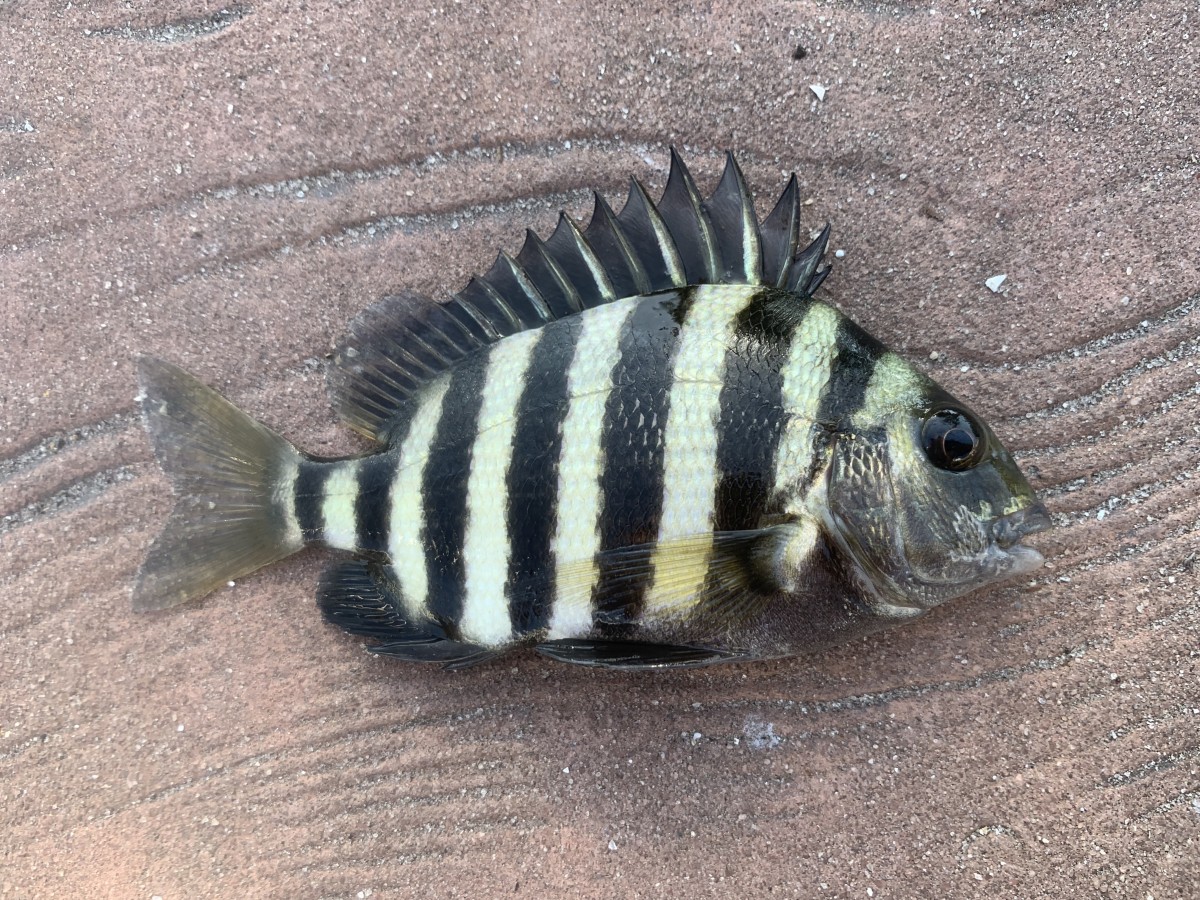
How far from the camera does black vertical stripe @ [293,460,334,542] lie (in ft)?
4.88

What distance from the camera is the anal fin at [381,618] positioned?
146cm

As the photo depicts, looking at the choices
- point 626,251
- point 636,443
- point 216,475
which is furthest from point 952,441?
point 216,475

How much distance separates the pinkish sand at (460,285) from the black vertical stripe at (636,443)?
1.12 ft

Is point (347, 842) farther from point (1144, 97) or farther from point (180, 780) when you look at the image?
point (1144, 97)

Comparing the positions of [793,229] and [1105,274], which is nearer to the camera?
[793,229]

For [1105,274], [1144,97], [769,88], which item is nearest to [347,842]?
[769,88]

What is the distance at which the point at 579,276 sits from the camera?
142cm

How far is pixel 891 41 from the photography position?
1.54 meters

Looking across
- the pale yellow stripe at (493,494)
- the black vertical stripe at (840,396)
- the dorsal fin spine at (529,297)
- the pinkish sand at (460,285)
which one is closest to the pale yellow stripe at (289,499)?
the pinkish sand at (460,285)

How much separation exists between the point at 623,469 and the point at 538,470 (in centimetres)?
16

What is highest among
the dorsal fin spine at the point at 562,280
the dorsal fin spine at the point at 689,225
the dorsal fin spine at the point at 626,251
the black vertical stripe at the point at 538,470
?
the dorsal fin spine at the point at 689,225

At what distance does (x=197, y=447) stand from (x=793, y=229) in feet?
4.13

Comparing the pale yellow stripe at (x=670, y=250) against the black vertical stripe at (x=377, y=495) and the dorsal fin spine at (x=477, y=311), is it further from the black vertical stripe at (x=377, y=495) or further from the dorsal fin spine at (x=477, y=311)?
the black vertical stripe at (x=377, y=495)

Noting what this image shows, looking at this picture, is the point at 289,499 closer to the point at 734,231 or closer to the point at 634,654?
the point at 634,654
